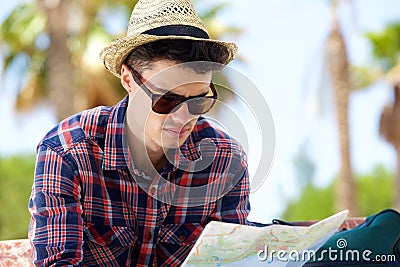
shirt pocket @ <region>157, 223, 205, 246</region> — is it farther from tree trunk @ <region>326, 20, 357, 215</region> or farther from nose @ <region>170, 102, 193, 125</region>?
tree trunk @ <region>326, 20, 357, 215</region>

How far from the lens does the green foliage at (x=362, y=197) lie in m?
18.5

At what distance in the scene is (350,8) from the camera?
1399cm

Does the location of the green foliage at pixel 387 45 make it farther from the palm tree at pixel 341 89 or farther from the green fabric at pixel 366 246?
the green fabric at pixel 366 246

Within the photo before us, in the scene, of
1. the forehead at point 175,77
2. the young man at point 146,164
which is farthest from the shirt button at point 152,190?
the forehead at point 175,77

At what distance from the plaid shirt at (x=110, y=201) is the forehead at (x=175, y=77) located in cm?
22

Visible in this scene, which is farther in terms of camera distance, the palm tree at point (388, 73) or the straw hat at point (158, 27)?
the palm tree at point (388, 73)

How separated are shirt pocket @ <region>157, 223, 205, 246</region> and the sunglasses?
39 centimetres

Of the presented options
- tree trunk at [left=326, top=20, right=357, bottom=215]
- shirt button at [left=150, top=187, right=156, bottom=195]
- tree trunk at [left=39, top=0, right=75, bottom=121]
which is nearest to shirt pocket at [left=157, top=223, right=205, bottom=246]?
shirt button at [left=150, top=187, right=156, bottom=195]

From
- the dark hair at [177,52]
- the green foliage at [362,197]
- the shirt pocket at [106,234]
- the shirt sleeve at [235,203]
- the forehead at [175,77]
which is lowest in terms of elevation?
the green foliage at [362,197]

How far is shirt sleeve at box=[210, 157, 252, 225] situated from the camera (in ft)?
7.53

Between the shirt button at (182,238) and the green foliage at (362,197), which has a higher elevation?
the shirt button at (182,238)

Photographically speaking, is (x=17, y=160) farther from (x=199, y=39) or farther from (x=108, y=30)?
(x=199, y=39)

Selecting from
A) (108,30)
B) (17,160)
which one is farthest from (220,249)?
(17,160)

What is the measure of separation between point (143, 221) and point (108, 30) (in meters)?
11.6
